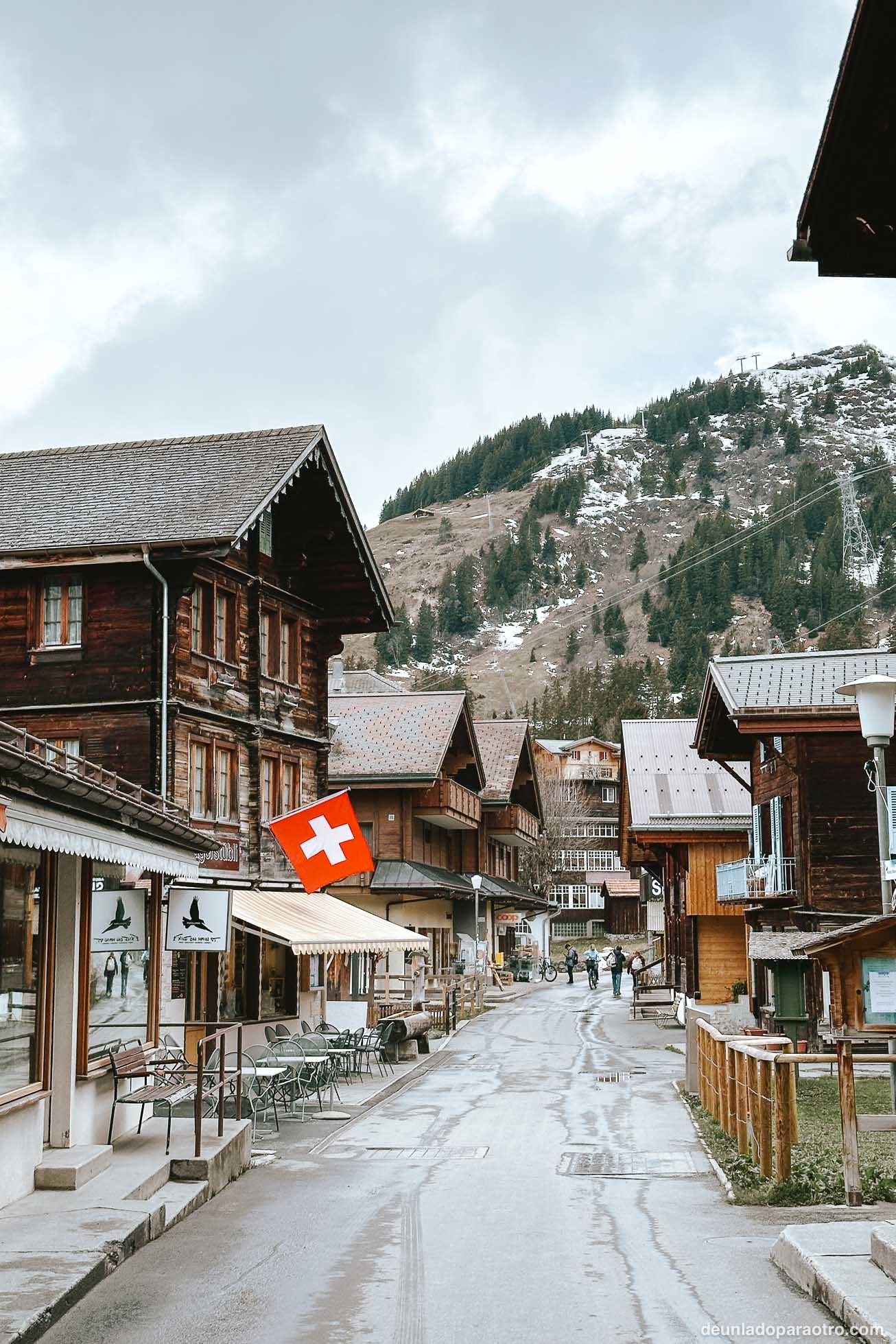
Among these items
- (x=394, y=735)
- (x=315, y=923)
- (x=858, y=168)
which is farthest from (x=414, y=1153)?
(x=394, y=735)

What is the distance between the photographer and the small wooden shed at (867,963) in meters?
13.2

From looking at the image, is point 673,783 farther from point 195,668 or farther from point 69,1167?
point 69,1167

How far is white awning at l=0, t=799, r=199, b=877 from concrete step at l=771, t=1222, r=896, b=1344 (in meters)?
5.18

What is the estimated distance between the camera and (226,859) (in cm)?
2678

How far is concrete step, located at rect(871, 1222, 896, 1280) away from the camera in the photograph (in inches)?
304

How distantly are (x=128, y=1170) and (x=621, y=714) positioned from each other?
470 feet

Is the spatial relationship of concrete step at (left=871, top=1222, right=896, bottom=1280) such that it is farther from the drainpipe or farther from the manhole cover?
the drainpipe

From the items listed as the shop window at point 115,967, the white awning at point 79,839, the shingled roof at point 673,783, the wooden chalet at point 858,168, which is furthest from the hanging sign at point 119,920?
the shingled roof at point 673,783

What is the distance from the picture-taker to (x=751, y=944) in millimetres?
24719

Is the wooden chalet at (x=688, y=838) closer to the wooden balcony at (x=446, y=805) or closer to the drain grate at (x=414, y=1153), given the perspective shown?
the wooden balcony at (x=446, y=805)

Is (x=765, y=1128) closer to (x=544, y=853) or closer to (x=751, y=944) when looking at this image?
(x=751, y=944)

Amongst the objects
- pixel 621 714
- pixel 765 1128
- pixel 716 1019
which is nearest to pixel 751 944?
pixel 716 1019

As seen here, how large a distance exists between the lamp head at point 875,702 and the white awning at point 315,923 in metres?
10.0

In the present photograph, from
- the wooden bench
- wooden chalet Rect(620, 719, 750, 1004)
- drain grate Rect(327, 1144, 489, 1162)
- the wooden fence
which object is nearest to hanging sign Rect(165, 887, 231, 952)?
the wooden bench
